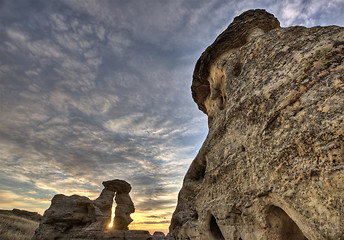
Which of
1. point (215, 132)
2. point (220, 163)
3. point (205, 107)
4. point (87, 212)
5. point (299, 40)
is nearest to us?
point (299, 40)

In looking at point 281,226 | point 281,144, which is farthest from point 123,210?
point 281,144

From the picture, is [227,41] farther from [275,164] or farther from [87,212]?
[87,212]

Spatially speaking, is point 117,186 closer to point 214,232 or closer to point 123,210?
point 123,210

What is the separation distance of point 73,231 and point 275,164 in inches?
773

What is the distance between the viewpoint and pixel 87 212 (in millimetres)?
17750

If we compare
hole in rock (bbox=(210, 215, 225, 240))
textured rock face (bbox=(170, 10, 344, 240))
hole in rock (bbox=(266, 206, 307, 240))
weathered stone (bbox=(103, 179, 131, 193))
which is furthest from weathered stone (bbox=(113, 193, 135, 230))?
hole in rock (bbox=(266, 206, 307, 240))

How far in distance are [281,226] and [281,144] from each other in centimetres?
183

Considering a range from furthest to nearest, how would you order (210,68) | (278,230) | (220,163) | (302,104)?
(210,68) < (220,163) < (278,230) < (302,104)

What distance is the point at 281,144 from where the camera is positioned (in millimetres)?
3402

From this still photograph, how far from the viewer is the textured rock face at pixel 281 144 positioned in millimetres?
2656

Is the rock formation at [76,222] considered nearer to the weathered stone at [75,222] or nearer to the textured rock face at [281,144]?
the weathered stone at [75,222]

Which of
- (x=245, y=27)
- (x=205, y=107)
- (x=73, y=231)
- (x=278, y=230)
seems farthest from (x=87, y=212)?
(x=245, y=27)

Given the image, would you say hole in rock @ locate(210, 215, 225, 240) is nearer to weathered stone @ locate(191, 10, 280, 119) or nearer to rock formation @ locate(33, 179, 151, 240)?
weathered stone @ locate(191, 10, 280, 119)

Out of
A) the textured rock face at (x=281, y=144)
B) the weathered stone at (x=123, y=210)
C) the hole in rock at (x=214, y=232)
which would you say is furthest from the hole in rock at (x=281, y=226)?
the weathered stone at (x=123, y=210)
